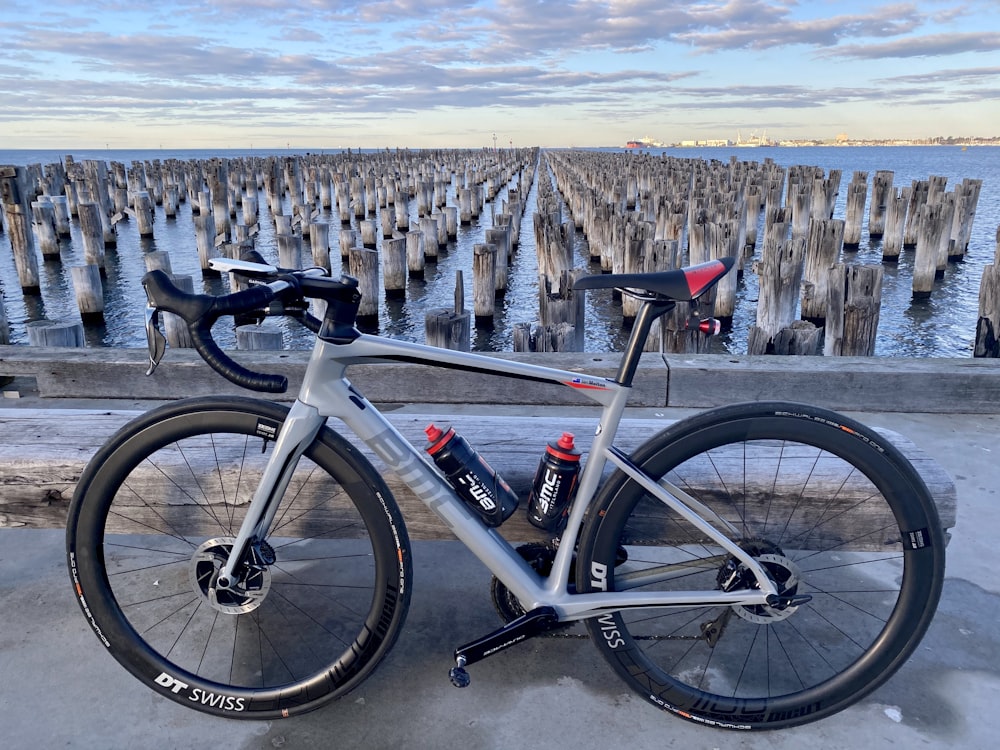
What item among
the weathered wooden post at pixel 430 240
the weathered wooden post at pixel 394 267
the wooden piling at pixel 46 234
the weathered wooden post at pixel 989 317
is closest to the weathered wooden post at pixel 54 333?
the weathered wooden post at pixel 394 267

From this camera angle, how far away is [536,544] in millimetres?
2506

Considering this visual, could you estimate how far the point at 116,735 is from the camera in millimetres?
2316

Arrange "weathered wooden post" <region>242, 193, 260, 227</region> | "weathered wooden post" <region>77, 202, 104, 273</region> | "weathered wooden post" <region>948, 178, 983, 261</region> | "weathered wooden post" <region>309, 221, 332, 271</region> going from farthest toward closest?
"weathered wooden post" <region>242, 193, 260, 227</region>
"weathered wooden post" <region>948, 178, 983, 261</region>
"weathered wooden post" <region>77, 202, 104, 273</region>
"weathered wooden post" <region>309, 221, 332, 271</region>

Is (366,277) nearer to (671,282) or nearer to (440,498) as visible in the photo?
→ (440,498)

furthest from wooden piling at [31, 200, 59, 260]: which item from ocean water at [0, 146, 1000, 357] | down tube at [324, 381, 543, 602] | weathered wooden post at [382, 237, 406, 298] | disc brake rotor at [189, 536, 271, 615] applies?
Result: down tube at [324, 381, 543, 602]

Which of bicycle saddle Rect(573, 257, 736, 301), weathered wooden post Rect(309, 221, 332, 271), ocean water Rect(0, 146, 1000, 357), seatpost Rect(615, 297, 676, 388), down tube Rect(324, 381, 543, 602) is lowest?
ocean water Rect(0, 146, 1000, 357)

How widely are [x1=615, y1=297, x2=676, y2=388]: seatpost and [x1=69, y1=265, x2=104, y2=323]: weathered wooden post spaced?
12.2 metres

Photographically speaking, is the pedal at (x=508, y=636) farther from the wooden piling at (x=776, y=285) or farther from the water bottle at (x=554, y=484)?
the wooden piling at (x=776, y=285)

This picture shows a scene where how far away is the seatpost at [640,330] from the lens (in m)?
2.16

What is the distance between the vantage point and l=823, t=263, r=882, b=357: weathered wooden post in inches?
242

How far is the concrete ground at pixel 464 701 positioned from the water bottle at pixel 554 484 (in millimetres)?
Answer: 605

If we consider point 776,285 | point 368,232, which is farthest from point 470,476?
point 368,232

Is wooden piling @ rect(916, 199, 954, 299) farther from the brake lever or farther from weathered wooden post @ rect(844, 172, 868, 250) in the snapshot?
the brake lever

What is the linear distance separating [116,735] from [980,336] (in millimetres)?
6769
